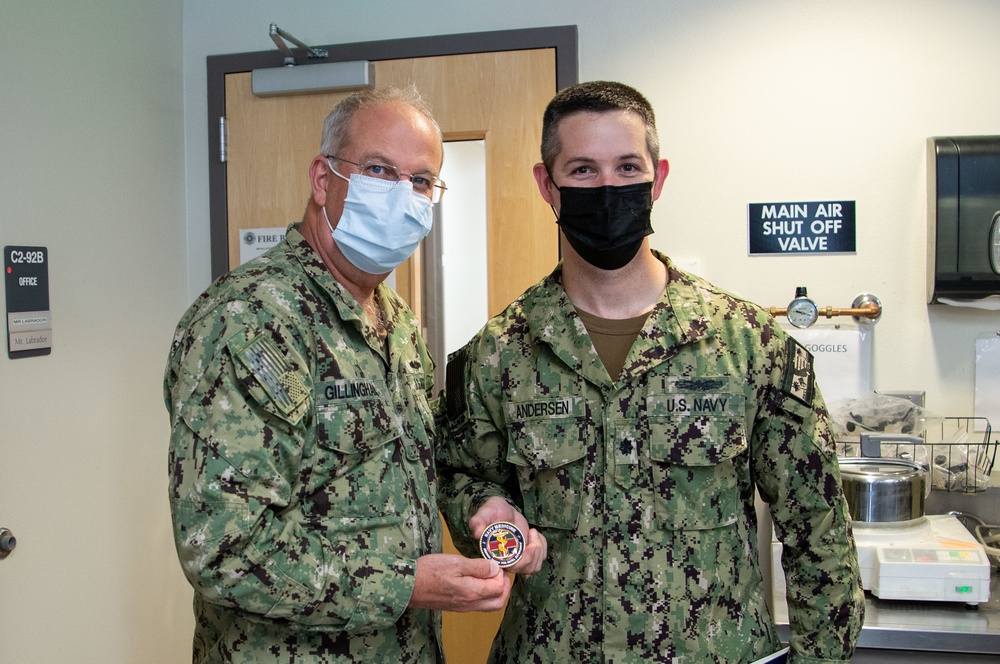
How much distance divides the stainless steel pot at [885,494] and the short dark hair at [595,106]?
96 cm

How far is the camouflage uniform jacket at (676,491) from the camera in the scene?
4.82ft

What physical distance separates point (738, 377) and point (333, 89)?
1.64m

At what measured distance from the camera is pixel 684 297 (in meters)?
1.58

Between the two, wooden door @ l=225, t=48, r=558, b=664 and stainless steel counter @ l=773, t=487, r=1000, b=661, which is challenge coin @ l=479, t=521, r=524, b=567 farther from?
wooden door @ l=225, t=48, r=558, b=664

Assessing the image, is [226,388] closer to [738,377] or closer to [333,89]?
[738,377]

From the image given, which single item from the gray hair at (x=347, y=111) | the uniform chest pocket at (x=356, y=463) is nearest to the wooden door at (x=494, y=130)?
the gray hair at (x=347, y=111)

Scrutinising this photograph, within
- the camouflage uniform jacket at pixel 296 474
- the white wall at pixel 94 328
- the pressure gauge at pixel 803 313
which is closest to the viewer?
the camouflage uniform jacket at pixel 296 474

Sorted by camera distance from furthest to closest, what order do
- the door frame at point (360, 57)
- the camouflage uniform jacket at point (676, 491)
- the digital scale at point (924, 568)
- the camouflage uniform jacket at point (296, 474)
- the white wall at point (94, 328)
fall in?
1. the door frame at point (360, 57)
2. the white wall at point (94, 328)
3. the digital scale at point (924, 568)
4. the camouflage uniform jacket at point (676, 491)
5. the camouflage uniform jacket at point (296, 474)

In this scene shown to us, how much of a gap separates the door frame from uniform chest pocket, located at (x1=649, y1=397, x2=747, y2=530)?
4.10ft

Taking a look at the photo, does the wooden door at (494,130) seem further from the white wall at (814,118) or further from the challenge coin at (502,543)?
the challenge coin at (502,543)

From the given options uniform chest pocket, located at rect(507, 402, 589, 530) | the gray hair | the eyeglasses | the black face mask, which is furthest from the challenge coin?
the gray hair

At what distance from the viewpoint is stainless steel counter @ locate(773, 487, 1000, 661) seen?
1774mm

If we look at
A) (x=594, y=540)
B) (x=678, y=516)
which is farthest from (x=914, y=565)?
(x=594, y=540)

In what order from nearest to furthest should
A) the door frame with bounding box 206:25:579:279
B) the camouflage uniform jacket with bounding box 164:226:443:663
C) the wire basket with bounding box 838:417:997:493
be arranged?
the camouflage uniform jacket with bounding box 164:226:443:663 → the wire basket with bounding box 838:417:997:493 → the door frame with bounding box 206:25:579:279
